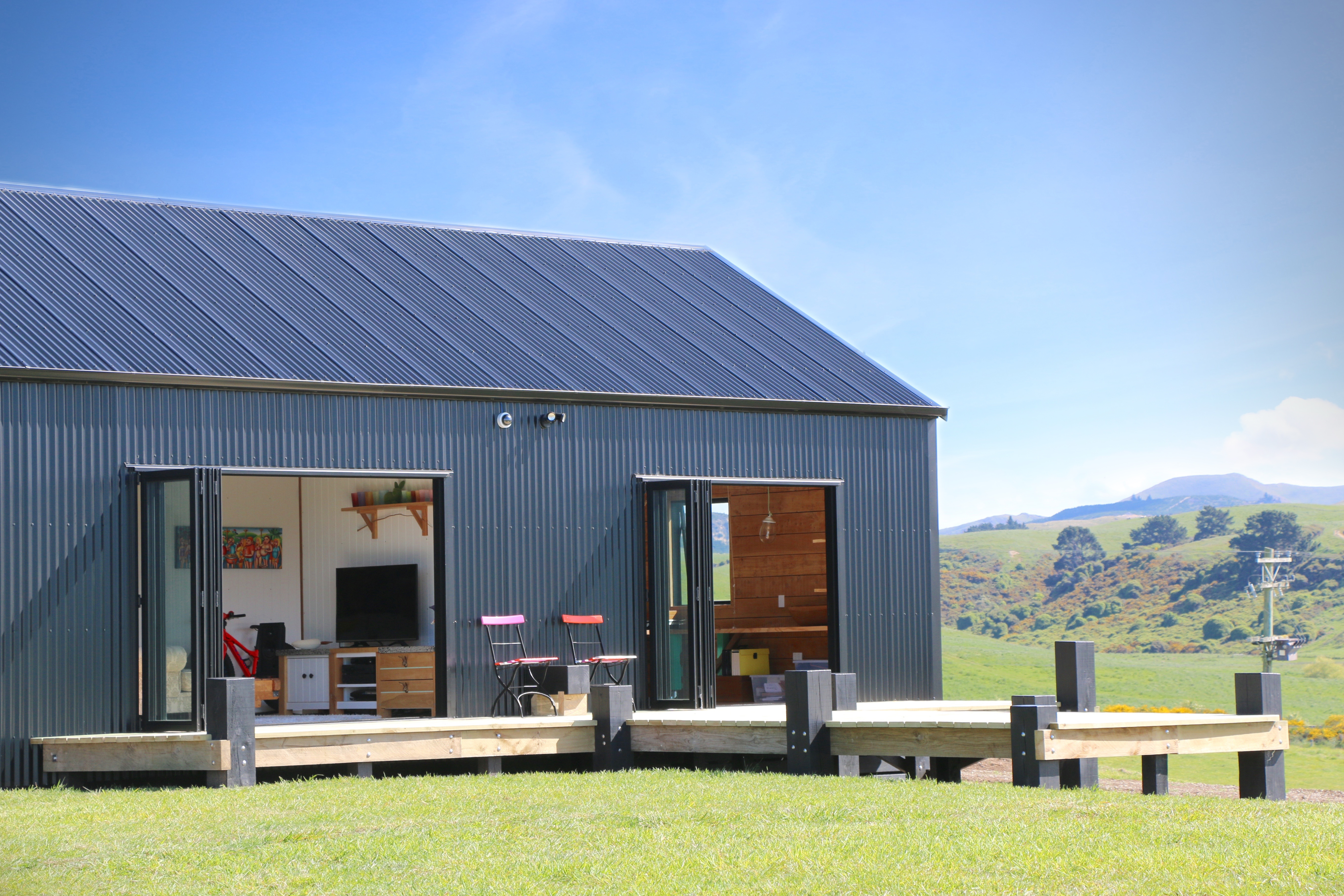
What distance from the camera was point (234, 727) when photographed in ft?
28.8

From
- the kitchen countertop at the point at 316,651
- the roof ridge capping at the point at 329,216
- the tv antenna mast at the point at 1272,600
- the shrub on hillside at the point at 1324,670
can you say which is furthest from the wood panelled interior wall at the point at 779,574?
the shrub on hillside at the point at 1324,670

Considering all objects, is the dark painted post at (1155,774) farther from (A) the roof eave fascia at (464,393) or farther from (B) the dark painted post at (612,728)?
(A) the roof eave fascia at (464,393)

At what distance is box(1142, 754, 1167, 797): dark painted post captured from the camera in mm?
8961

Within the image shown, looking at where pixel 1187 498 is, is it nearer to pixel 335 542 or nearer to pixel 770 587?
pixel 770 587

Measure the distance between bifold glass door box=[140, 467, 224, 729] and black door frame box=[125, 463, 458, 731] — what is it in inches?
0.4

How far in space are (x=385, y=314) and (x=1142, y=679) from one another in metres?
48.3

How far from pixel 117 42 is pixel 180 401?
8.56ft

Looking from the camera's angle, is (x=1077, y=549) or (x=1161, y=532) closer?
(x=1161, y=532)

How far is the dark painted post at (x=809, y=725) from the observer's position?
29.3ft

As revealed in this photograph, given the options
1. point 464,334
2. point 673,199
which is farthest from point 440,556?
point 673,199

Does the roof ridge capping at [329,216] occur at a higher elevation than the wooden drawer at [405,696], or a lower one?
higher

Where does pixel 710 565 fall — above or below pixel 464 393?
below

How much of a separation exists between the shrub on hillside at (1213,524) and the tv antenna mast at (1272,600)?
602 cm

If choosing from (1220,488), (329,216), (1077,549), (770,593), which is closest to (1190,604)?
(1077,549)
